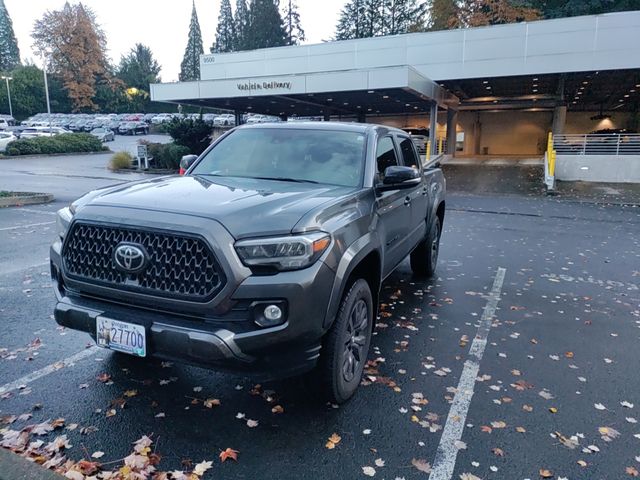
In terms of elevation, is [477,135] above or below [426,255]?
above

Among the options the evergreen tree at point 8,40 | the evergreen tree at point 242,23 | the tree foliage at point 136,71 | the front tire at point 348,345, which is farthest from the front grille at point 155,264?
the evergreen tree at point 8,40

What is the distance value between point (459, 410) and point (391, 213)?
179 cm

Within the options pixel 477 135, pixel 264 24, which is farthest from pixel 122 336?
pixel 264 24

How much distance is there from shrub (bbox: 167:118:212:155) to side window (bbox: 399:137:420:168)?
2190 centimetres

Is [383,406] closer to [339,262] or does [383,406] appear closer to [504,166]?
[339,262]

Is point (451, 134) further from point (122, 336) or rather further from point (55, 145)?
point (122, 336)

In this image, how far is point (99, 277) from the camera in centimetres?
304

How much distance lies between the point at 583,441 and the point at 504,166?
80.9 ft

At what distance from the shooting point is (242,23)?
8175 cm

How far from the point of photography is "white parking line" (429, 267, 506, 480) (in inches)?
112

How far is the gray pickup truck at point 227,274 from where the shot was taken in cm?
273

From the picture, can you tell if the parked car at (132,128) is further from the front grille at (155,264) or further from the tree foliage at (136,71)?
the front grille at (155,264)

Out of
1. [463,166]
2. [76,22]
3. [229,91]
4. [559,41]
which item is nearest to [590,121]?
[559,41]

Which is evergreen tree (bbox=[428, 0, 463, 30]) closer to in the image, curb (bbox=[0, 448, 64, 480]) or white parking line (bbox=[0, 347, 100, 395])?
white parking line (bbox=[0, 347, 100, 395])
